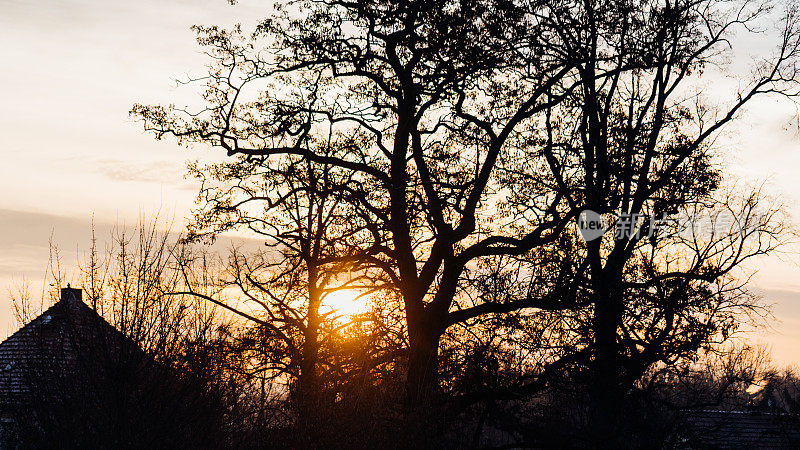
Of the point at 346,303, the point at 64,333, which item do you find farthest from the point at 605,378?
the point at 64,333

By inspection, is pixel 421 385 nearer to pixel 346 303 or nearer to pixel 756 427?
pixel 346 303

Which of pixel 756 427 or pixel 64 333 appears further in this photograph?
pixel 756 427

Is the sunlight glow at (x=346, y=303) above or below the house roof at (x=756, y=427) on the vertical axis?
above

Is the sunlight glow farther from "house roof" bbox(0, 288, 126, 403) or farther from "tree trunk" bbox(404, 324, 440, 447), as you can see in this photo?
"house roof" bbox(0, 288, 126, 403)

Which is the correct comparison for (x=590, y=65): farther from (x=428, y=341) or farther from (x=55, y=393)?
(x=55, y=393)

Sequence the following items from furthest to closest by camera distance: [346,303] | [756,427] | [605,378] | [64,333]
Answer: [756,427], [346,303], [64,333], [605,378]

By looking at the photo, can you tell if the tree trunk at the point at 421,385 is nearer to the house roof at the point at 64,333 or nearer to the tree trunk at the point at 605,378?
the tree trunk at the point at 605,378

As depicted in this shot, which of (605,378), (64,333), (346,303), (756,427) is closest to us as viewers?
(605,378)

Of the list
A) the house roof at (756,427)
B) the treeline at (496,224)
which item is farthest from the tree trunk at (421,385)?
the house roof at (756,427)

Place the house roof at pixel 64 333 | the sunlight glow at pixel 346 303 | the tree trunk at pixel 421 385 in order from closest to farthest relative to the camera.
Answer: the house roof at pixel 64 333, the tree trunk at pixel 421 385, the sunlight glow at pixel 346 303

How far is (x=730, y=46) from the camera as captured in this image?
765 inches

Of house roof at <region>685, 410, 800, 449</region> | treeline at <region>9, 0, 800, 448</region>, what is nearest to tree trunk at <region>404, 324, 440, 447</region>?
treeline at <region>9, 0, 800, 448</region>

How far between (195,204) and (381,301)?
213 inches

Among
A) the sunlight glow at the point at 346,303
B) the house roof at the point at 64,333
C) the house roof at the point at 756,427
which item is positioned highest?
the sunlight glow at the point at 346,303
